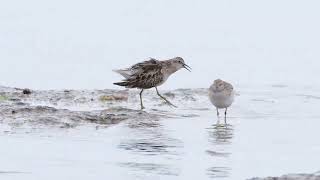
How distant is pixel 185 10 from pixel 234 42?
566 cm

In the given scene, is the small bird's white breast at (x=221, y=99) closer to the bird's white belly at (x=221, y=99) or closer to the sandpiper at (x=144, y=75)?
the bird's white belly at (x=221, y=99)

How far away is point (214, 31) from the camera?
946 inches

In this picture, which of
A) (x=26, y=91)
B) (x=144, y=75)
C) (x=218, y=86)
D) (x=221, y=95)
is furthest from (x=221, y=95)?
(x=26, y=91)

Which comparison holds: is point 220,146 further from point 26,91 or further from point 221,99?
point 26,91

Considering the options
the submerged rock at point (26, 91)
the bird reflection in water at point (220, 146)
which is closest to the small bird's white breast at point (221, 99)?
the bird reflection in water at point (220, 146)

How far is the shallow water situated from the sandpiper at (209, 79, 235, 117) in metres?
0.24

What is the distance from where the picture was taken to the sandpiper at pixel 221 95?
1443cm

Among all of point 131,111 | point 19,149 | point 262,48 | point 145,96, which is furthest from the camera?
point 262,48

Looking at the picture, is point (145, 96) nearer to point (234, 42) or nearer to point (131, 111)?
point (131, 111)

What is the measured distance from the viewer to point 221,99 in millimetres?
14359

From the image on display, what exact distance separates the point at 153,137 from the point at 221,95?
8.82 feet

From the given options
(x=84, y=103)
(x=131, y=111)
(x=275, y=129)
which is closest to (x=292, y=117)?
(x=275, y=129)

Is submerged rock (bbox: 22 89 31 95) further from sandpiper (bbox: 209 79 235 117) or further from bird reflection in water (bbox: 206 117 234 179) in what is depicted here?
bird reflection in water (bbox: 206 117 234 179)

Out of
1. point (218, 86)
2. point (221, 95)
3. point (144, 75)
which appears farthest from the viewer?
point (144, 75)
